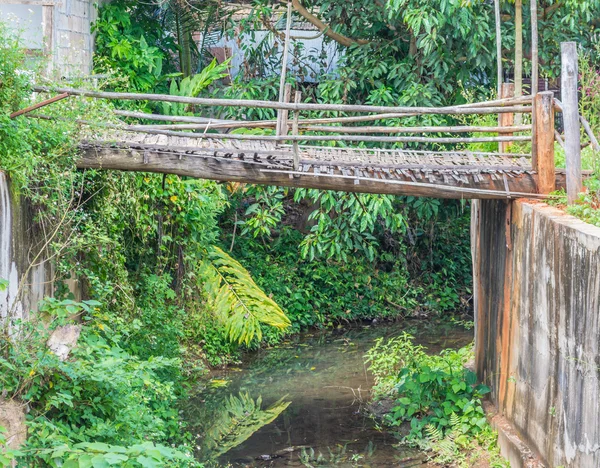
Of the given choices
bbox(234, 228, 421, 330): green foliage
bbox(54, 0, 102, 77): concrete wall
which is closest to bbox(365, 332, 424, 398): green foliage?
bbox(234, 228, 421, 330): green foliage

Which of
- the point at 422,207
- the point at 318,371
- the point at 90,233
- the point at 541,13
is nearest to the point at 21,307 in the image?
the point at 90,233

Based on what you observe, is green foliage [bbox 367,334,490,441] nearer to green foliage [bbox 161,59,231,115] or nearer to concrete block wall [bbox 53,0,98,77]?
green foliage [bbox 161,59,231,115]

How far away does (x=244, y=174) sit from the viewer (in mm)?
7137

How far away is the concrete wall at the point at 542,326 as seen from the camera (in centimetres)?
529

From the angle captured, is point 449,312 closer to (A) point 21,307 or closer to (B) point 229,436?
(B) point 229,436

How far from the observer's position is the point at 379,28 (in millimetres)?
12234

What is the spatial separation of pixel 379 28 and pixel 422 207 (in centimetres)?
262

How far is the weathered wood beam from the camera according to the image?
711 centimetres

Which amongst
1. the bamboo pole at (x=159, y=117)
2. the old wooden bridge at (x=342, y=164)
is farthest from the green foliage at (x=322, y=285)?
the old wooden bridge at (x=342, y=164)

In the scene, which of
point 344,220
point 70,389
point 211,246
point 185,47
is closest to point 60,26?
point 211,246

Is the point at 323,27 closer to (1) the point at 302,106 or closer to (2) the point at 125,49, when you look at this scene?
(2) the point at 125,49

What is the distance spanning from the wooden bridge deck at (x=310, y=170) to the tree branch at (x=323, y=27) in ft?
17.6

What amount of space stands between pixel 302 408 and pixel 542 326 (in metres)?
3.90

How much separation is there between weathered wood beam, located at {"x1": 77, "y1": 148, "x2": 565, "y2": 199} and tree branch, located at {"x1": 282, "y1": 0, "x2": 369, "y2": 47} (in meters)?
5.65
